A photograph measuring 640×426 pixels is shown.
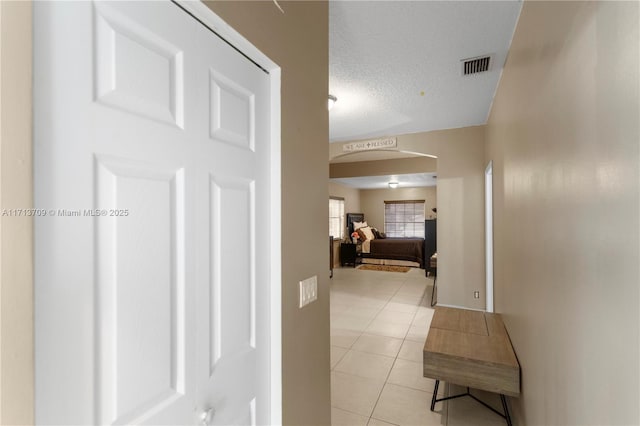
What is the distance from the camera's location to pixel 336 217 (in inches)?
351

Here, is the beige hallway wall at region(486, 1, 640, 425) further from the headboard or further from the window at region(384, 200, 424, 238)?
the window at region(384, 200, 424, 238)

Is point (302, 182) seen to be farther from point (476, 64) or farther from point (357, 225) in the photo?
point (357, 225)

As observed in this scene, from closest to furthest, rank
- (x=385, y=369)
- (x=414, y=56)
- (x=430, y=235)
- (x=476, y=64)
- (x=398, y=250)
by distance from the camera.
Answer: (x=414, y=56)
(x=476, y=64)
(x=385, y=369)
(x=430, y=235)
(x=398, y=250)

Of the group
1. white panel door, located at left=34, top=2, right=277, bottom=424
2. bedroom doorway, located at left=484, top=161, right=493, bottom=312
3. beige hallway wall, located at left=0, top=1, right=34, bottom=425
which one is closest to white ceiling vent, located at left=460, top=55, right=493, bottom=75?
bedroom doorway, located at left=484, top=161, right=493, bottom=312

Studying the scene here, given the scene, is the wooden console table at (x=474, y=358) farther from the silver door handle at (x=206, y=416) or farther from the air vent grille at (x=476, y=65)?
the air vent grille at (x=476, y=65)

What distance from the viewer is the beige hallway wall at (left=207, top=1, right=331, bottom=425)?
3.95 feet

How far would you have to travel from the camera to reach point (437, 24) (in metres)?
1.89

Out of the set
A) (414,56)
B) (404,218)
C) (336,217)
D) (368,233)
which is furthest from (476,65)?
(404,218)

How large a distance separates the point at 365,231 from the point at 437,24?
780cm

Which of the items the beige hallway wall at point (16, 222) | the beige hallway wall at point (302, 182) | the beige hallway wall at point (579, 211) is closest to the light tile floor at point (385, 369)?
the beige hallway wall at point (579, 211)

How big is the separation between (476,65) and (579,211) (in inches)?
75.7

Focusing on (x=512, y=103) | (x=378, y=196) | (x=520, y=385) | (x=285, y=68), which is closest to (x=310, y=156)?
(x=285, y=68)

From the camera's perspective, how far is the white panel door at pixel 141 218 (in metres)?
0.56

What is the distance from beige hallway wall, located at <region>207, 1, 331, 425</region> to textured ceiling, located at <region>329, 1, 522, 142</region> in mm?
449
